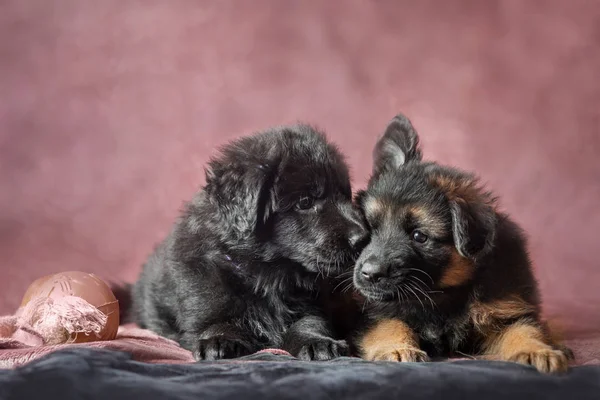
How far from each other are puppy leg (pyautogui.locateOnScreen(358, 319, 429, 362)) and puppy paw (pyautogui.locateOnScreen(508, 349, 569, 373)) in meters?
0.38

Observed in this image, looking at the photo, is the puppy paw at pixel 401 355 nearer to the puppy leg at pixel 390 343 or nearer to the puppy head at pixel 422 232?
the puppy leg at pixel 390 343

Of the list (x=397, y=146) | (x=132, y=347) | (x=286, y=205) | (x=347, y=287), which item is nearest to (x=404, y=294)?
(x=347, y=287)

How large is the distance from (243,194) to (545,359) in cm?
145

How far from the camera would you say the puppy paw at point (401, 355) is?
9.16 feet

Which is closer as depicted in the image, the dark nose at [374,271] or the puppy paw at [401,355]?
the puppy paw at [401,355]

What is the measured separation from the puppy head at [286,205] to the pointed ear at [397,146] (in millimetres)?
288

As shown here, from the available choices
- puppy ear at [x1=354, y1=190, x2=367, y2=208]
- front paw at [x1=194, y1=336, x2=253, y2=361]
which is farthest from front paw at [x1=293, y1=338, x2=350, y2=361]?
puppy ear at [x1=354, y1=190, x2=367, y2=208]

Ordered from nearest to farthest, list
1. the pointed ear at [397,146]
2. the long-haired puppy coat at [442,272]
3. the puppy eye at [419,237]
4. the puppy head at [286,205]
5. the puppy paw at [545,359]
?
the puppy paw at [545,359] < the long-haired puppy coat at [442,272] < the puppy eye at [419,237] < the puppy head at [286,205] < the pointed ear at [397,146]

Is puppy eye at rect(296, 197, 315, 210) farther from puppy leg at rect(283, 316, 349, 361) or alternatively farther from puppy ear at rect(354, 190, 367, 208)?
puppy leg at rect(283, 316, 349, 361)

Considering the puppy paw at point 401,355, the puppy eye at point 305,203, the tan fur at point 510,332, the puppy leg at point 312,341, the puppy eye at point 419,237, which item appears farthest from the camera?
the puppy eye at point 305,203

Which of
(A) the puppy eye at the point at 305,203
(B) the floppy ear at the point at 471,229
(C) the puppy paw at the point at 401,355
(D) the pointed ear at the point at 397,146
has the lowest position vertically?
→ (C) the puppy paw at the point at 401,355

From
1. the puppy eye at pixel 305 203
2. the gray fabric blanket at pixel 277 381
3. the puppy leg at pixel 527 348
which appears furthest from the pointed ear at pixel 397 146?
the gray fabric blanket at pixel 277 381

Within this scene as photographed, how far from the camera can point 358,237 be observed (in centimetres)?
322

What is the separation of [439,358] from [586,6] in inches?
125
